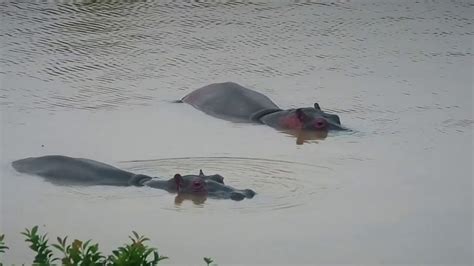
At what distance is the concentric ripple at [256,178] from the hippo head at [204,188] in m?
0.05

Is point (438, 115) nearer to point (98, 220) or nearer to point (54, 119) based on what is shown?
point (54, 119)

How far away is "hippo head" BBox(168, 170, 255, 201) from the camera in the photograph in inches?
259

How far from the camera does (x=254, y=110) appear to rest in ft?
27.8

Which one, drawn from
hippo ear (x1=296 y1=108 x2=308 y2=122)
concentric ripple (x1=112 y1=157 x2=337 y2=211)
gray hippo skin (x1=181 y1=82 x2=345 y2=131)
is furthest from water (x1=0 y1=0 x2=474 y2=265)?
hippo ear (x1=296 y1=108 x2=308 y2=122)

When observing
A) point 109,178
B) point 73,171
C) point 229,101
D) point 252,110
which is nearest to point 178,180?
point 109,178

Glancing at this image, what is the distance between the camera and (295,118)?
8.17m

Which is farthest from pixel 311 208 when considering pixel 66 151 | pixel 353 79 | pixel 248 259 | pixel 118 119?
pixel 353 79

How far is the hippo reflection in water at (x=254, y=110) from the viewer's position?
26.6 feet

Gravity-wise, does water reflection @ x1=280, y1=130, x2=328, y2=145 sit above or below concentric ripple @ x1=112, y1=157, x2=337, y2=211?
below

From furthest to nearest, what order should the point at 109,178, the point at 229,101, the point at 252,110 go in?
the point at 229,101 → the point at 252,110 → the point at 109,178

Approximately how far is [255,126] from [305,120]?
0.32 m

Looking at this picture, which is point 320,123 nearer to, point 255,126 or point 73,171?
point 255,126

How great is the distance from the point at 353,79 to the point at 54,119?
86.9 inches

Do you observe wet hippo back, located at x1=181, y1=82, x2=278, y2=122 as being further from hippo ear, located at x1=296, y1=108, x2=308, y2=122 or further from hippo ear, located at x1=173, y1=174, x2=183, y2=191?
hippo ear, located at x1=173, y1=174, x2=183, y2=191
